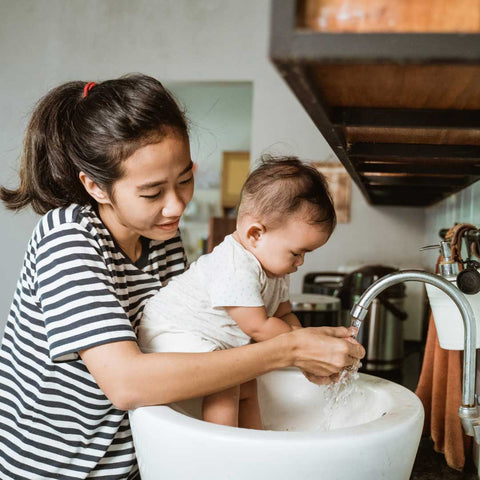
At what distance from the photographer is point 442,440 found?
112cm

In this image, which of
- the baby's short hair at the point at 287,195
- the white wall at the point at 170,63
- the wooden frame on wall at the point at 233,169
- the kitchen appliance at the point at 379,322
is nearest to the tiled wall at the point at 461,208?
the kitchen appliance at the point at 379,322

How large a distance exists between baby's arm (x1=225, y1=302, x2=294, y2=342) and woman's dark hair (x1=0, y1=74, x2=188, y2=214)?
1.00ft

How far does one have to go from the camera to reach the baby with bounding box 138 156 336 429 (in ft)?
3.28

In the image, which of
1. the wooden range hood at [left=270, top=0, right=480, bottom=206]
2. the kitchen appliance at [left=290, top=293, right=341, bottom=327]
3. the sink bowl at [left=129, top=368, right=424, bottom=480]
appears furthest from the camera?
the kitchen appliance at [left=290, top=293, right=341, bottom=327]

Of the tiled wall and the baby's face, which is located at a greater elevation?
the tiled wall

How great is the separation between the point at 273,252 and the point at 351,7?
63 cm

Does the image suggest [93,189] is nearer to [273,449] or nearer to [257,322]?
[257,322]

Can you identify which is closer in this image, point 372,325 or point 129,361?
point 129,361

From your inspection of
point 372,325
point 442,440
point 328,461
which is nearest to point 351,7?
point 328,461

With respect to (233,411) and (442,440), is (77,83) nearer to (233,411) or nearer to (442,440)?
(233,411)

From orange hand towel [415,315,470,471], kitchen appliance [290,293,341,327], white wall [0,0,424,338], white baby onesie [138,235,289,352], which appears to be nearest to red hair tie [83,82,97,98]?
white baby onesie [138,235,289,352]

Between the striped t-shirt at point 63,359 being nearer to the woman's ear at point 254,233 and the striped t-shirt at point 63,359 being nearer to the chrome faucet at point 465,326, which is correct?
the woman's ear at point 254,233

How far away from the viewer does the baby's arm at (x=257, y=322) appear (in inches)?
39.2

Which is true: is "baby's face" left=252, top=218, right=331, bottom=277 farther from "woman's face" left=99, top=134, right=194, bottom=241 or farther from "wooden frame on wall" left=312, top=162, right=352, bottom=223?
"wooden frame on wall" left=312, top=162, right=352, bottom=223
